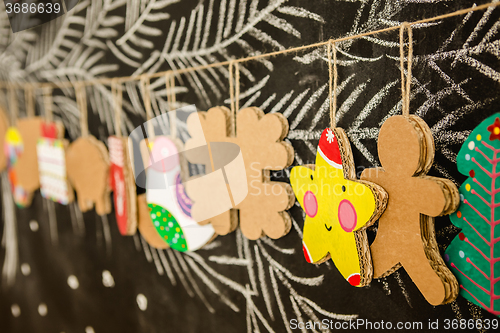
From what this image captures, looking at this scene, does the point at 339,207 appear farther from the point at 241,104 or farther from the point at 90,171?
the point at 90,171

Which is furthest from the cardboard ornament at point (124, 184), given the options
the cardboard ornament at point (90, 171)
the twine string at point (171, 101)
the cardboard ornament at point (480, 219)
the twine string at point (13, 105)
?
the cardboard ornament at point (480, 219)

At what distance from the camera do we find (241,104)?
0.83 m

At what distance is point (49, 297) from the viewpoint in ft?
4.88

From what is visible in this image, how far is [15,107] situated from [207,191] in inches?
43.7

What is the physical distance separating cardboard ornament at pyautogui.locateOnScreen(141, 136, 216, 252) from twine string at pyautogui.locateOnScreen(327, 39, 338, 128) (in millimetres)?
418

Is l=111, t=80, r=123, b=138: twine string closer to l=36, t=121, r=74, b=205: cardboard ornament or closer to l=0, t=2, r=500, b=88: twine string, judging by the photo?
l=0, t=2, r=500, b=88: twine string

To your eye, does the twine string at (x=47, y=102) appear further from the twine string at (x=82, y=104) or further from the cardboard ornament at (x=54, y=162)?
the twine string at (x=82, y=104)

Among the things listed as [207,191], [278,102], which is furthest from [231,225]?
[278,102]

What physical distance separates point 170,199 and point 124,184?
18cm

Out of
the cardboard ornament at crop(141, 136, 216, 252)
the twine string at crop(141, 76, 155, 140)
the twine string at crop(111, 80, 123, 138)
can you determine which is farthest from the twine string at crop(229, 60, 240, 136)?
the twine string at crop(111, 80, 123, 138)

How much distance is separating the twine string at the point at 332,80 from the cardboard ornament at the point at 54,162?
0.97 m

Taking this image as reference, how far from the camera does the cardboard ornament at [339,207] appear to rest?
58 cm

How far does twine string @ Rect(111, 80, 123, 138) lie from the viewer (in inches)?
42.8

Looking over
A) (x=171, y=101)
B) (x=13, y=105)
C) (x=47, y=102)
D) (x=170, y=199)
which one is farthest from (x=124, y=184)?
(x=13, y=105)
